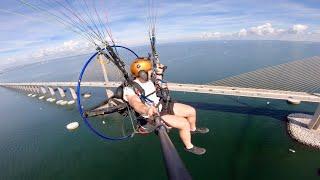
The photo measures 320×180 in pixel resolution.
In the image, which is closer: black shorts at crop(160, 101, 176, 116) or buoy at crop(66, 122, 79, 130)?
black shorts at crop(160, 101, 176, 116)

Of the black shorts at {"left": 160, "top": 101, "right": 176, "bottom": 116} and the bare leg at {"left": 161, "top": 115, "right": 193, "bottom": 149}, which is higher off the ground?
the black shorts at {"left": 160, "top": 101, "right": 176, "bottom": 116}

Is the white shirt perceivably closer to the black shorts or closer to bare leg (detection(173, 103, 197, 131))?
the black shorts

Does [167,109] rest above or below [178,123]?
above

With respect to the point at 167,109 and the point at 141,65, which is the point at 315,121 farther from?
the point at 141,65

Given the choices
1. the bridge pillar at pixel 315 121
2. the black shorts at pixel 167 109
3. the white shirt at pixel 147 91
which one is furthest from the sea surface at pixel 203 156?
the white shirt at pixel 147 91

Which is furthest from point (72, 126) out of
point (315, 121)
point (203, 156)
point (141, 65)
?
point (141, 65)

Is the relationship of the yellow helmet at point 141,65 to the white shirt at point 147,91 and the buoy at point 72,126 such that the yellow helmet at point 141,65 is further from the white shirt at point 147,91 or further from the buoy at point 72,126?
the buoy at point 72,126

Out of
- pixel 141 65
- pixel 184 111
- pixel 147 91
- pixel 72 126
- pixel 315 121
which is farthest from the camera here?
pixel 72 126

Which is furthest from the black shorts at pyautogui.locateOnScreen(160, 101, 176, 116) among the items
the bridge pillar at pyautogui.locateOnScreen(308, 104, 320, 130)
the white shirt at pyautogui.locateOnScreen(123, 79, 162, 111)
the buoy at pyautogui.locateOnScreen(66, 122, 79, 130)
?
the buoy at pyautogui.locateOnScreen(66, 122, 79, 130)

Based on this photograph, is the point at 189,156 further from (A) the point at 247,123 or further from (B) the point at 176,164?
(B) the point at 176,164

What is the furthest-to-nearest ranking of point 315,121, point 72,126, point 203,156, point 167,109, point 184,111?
point 72,126
point 315,121
point 203,156
point 184,111
point 167,109

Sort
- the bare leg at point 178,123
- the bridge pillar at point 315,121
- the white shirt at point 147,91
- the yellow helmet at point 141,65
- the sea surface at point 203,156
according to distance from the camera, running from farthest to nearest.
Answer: the bridge pillar at point 315,121 < the sea surface at point 203,156 < the bare leg at point 178,123 < the white shirt at point 147,91 < the yellow helmet at point 141,65
